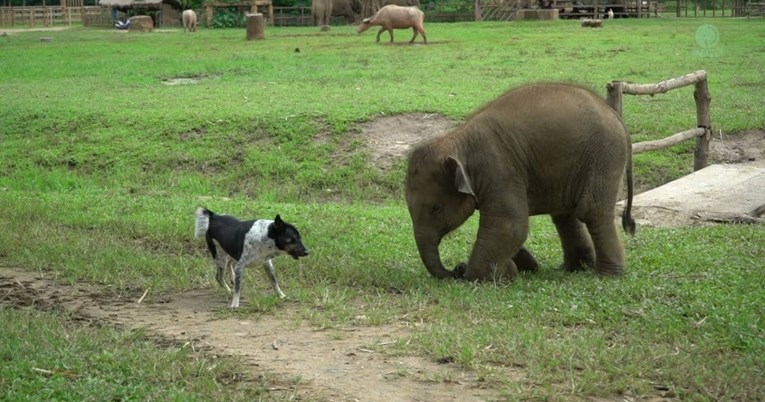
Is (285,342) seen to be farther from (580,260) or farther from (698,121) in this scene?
(698,121)

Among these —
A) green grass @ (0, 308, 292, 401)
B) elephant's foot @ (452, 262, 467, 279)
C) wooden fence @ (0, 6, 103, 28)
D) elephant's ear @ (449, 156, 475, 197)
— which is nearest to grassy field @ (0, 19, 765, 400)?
green grass @ (0, 308, 292, 401)

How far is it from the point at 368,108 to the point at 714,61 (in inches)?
419

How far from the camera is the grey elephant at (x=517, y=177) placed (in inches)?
360

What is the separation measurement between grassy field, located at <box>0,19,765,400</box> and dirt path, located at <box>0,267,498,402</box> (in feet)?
0.70

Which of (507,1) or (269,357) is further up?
(507,1)

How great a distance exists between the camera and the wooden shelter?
52562 millimetres

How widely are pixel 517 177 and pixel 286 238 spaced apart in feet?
6.69

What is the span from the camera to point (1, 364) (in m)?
6.83

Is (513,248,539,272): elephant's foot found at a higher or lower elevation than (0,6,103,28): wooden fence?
lower

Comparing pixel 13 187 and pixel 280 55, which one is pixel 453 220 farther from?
pixel 280 55

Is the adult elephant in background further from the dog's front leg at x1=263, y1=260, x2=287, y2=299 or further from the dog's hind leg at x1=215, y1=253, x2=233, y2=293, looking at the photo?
the dog's front leg at x1=263, y1=260, x2=287, y2=299

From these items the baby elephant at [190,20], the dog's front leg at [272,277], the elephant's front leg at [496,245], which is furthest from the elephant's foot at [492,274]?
the baby elephant at [190,20]

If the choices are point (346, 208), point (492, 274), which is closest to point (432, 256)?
point (492, 274)

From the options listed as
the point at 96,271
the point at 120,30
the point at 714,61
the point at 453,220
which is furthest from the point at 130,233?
the point at 120,30
